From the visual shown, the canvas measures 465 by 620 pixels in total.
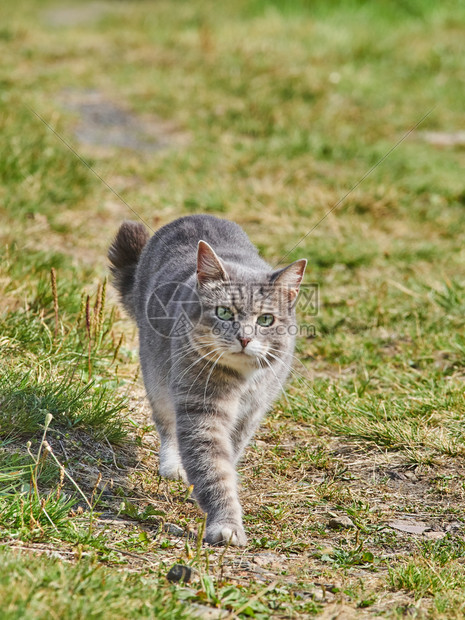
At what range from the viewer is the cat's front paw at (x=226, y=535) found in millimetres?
2617

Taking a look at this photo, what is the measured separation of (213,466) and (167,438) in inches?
23.4

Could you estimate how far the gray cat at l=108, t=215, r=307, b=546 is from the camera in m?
2.88

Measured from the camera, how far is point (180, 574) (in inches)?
86.7

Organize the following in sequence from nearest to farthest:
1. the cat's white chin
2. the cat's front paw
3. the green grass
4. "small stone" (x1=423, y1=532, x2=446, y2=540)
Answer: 1. the green grass
2. the cat's front paw
3. "small stone" (x1=423, y1=532, x2=446, y2=540)
4. the cat's white chin

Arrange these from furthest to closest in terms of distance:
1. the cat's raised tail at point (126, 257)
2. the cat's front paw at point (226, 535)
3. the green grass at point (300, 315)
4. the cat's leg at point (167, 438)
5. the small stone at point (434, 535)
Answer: the cat's raised tail at point (126, 257) < the cat's leg at point (167, 438) < the small stone at point (434, 535) < the cat's front paw at point (226, 535) < the green grass at point (300, 315)

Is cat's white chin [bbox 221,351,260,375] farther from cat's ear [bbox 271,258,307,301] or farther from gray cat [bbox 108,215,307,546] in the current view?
cat's ear [bbox 271,258,307,301]

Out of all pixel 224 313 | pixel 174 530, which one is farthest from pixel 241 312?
pixel 174 530

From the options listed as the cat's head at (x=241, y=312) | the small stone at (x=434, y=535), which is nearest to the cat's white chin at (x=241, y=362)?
the cat's head at (x=241, y=312)

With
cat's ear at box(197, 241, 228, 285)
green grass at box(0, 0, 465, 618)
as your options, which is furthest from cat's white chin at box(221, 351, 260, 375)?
green grass at box(0, 0, 465, 618)

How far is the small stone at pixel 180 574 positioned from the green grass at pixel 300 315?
0.03 meters

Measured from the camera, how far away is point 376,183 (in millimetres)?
6711

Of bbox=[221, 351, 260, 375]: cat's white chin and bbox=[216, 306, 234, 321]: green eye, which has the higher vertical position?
bbox=[216, 306, 234, 321]: green eye

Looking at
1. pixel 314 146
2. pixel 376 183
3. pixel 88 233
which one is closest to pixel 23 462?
pixel 88 233

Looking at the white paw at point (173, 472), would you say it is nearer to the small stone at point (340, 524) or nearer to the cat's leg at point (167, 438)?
the cat's leg at point (167, 438)
